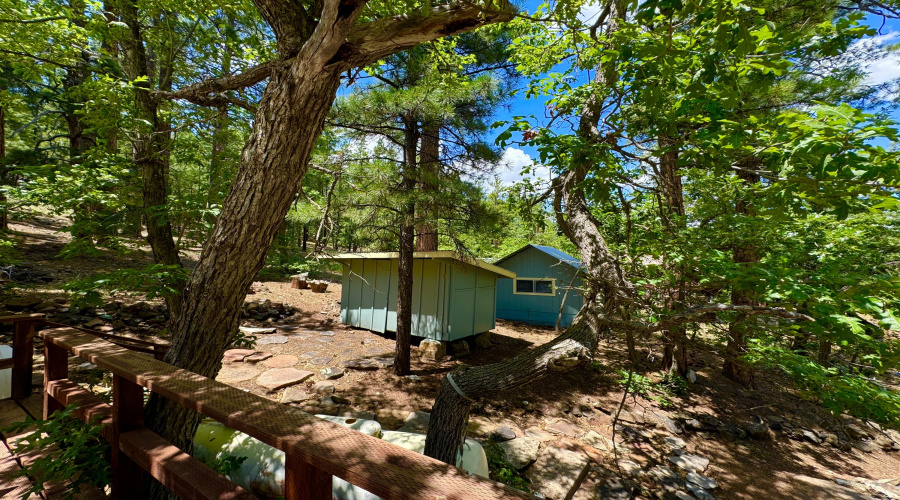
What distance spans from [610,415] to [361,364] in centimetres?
432

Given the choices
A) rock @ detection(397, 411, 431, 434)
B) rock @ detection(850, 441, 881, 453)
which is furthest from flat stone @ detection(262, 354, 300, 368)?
rock @ detection(850, 441, 881, 453)

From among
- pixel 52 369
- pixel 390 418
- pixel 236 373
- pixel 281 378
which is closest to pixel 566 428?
pixel 390 418

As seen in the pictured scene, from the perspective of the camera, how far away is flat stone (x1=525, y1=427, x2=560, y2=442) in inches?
180

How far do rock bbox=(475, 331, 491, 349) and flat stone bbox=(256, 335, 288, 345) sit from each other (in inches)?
170

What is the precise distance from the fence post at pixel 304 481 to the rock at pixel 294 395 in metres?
4.20

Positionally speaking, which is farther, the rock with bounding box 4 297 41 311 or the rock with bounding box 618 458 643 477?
the rock with bounding box 4 297 41 311

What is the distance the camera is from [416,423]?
434 cm

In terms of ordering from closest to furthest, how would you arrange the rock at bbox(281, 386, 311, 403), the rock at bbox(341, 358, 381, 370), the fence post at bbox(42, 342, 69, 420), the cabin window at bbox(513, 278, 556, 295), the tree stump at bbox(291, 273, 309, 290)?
1. the fence post at bbox(42, 342, 69, 420)
2. the rock at bbox(281, 386, 311, 403)
3. the rock at bbox(341, 358, 381, 370)
4. the cabin window at bbox(513, 278, 556, 295)
5. the tree stump at bbox(291, 273, 309, 290)

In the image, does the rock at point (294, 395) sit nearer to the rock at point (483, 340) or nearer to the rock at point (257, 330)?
the rock at point (257, 330)

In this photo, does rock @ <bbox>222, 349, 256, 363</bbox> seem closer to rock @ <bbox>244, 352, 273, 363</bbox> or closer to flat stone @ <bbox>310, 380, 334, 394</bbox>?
rock @ <bbox>244, 352, 273, 363</bbox>

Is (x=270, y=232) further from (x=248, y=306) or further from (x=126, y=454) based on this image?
(x=248, y=306)

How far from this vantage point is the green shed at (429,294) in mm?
7570

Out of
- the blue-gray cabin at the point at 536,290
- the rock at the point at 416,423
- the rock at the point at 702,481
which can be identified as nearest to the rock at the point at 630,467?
the rock at the point at 702,481

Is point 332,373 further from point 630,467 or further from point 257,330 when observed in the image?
point 630,467
